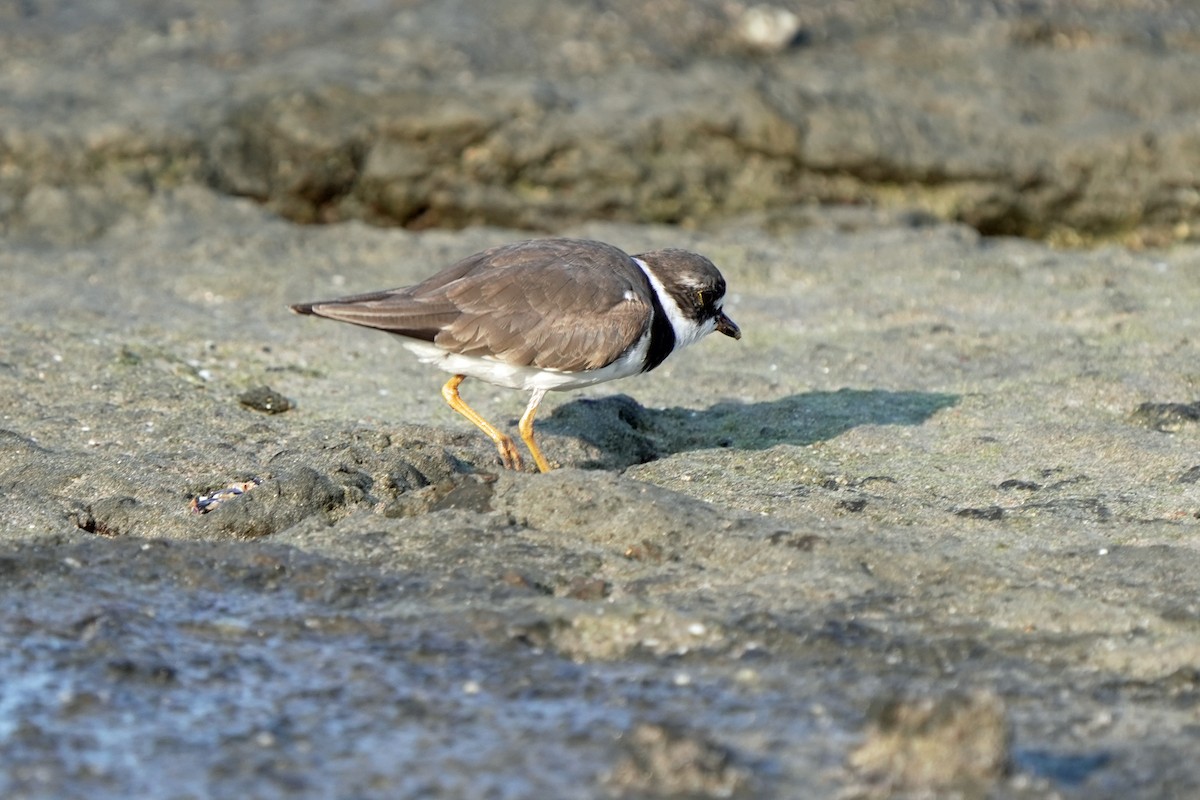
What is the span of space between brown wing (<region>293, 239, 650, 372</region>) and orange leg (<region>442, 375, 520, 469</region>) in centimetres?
33

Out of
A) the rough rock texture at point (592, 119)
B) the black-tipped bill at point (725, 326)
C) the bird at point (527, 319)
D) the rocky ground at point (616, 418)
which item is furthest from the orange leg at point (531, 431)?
the rough rock texture at point (592, 119)

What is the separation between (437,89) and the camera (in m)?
10.0

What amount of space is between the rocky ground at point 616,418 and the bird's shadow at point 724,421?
3 centimetres

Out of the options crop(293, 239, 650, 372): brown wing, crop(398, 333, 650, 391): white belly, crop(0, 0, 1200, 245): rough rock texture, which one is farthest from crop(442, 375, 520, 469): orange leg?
crop(0, 0, 1200, 245): rough rock texture

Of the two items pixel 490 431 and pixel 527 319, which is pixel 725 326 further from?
pixel 490 431

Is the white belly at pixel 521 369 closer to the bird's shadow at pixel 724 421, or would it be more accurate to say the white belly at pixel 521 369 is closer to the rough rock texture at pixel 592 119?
the bird's shadow at pixel 724 421

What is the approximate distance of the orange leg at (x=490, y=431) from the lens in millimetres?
6121

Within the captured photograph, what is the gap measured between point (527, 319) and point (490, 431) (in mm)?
502

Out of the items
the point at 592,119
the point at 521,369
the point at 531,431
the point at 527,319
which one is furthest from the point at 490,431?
the point at 592,119

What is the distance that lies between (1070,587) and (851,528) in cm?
81

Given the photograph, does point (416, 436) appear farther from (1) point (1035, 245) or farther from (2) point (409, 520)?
(1) point (1035, 245)

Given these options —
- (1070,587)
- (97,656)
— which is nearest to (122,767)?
(97,656)

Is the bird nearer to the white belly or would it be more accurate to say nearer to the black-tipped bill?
the white belly

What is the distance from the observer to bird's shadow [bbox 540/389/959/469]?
6.56 metres
